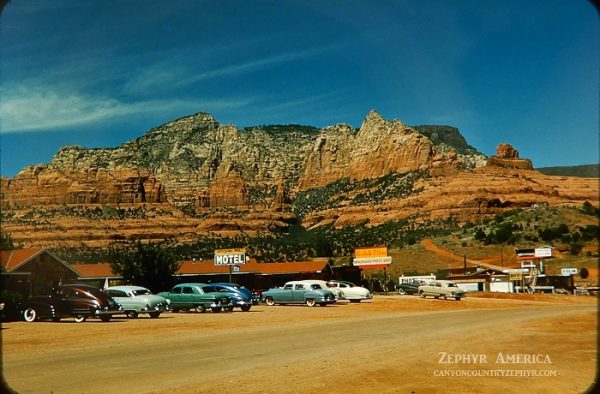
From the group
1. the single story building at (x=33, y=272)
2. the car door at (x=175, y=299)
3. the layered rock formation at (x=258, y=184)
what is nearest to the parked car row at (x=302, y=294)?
the car door at (x=175, y=299)

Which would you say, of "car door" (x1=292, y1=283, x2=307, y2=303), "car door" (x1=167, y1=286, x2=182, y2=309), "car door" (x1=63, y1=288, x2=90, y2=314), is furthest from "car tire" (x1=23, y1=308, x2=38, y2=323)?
"car door" (x1=292, y1=283, x2=307, y2=303)

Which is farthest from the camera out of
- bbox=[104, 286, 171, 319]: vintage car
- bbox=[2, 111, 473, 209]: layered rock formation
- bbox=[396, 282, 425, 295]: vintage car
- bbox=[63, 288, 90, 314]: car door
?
bbox=[396, 282, 425, 295]: vintage car

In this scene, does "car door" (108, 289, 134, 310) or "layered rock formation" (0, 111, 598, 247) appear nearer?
"car door" (108, 289, 134, 310)

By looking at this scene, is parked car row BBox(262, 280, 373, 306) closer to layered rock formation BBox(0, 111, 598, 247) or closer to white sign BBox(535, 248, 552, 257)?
white sign BBox(535, 248, 552, 257)

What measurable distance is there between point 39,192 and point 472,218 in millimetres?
93556

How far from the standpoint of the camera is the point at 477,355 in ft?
37.2

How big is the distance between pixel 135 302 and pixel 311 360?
17.1 m

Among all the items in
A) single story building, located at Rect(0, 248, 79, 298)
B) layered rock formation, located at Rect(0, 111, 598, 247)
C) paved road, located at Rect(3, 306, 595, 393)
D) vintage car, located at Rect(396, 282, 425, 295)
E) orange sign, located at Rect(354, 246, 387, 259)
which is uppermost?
layered rock formation, located at Rect(0, 111, 598, 247)

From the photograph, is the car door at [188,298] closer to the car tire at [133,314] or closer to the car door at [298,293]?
the car tire at [133,314]

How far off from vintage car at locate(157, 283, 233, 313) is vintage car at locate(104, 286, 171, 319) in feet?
11.1

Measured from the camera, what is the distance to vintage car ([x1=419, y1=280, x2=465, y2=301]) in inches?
1751

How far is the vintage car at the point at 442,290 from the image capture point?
44.5 metres

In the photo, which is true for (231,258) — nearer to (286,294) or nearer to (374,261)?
(286,294)

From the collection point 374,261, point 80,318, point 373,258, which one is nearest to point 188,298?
point 80,318
